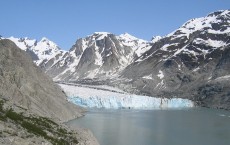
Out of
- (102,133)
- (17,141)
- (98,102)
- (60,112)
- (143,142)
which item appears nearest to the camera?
(17,141)

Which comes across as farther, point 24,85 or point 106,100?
point 106,100

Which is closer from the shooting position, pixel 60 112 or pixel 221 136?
pixel 221 136

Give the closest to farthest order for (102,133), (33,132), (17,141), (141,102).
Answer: (17,141), (33,132), (102,133), (141,102)

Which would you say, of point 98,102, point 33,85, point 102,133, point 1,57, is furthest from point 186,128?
point 98,102

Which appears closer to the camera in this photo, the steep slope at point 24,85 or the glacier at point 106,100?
the steep slope at point 24,85

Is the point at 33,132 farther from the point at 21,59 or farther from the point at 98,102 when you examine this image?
the point at 98,102

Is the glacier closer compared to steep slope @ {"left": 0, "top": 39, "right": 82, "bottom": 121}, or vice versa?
steep slope @ {"left": 0, "top": 39, "right": 82, "bottom": 121}

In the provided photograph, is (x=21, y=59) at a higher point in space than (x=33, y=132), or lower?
higher

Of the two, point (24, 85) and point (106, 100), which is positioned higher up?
point (106, 100)
